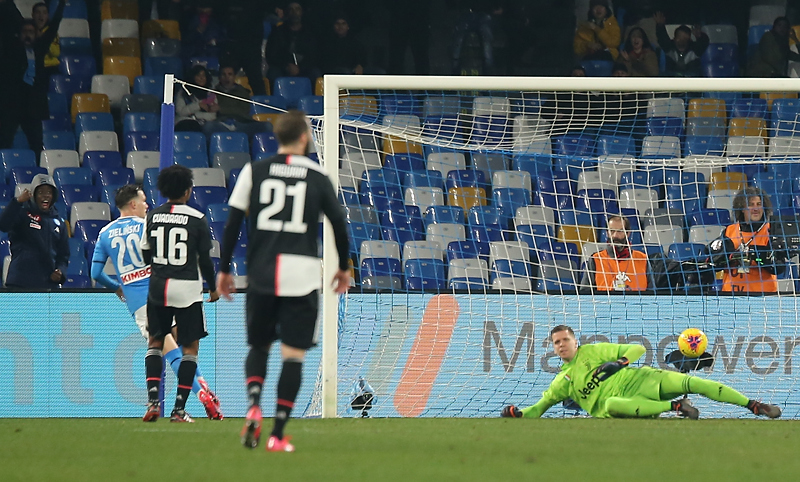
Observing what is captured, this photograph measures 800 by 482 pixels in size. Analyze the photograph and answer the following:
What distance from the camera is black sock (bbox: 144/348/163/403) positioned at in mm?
7285

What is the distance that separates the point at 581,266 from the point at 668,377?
219 centimetres

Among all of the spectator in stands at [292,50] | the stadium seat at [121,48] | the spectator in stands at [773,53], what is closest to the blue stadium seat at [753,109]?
the spectator in stands at [773,53]

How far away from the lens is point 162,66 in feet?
49.6

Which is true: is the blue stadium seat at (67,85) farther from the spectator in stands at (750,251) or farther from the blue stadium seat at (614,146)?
the spectator in stands at (750,251)

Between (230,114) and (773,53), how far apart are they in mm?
7502

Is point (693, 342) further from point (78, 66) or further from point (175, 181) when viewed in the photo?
point (78, 66)

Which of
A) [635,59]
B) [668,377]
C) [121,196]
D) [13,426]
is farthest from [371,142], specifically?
[635,59]

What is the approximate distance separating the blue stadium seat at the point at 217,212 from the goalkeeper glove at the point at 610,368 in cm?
557

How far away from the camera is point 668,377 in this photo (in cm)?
821

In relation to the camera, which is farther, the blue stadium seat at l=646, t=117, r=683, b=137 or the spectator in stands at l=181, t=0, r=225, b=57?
the spectator in stands at l=181, t=0, r=225, b=57

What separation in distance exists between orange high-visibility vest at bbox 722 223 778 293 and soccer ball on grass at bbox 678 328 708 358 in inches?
37.7

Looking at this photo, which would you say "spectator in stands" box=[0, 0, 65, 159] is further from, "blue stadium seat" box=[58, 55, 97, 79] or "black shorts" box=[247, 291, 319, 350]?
"black shorts" box=[247, 291, 319, 350]

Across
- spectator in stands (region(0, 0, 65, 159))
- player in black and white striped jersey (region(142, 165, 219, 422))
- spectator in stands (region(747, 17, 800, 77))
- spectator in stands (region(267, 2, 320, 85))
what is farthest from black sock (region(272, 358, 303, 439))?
spectator in stands (region(747, 17, 800, 77))

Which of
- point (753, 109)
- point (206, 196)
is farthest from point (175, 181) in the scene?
point (753, 109)
